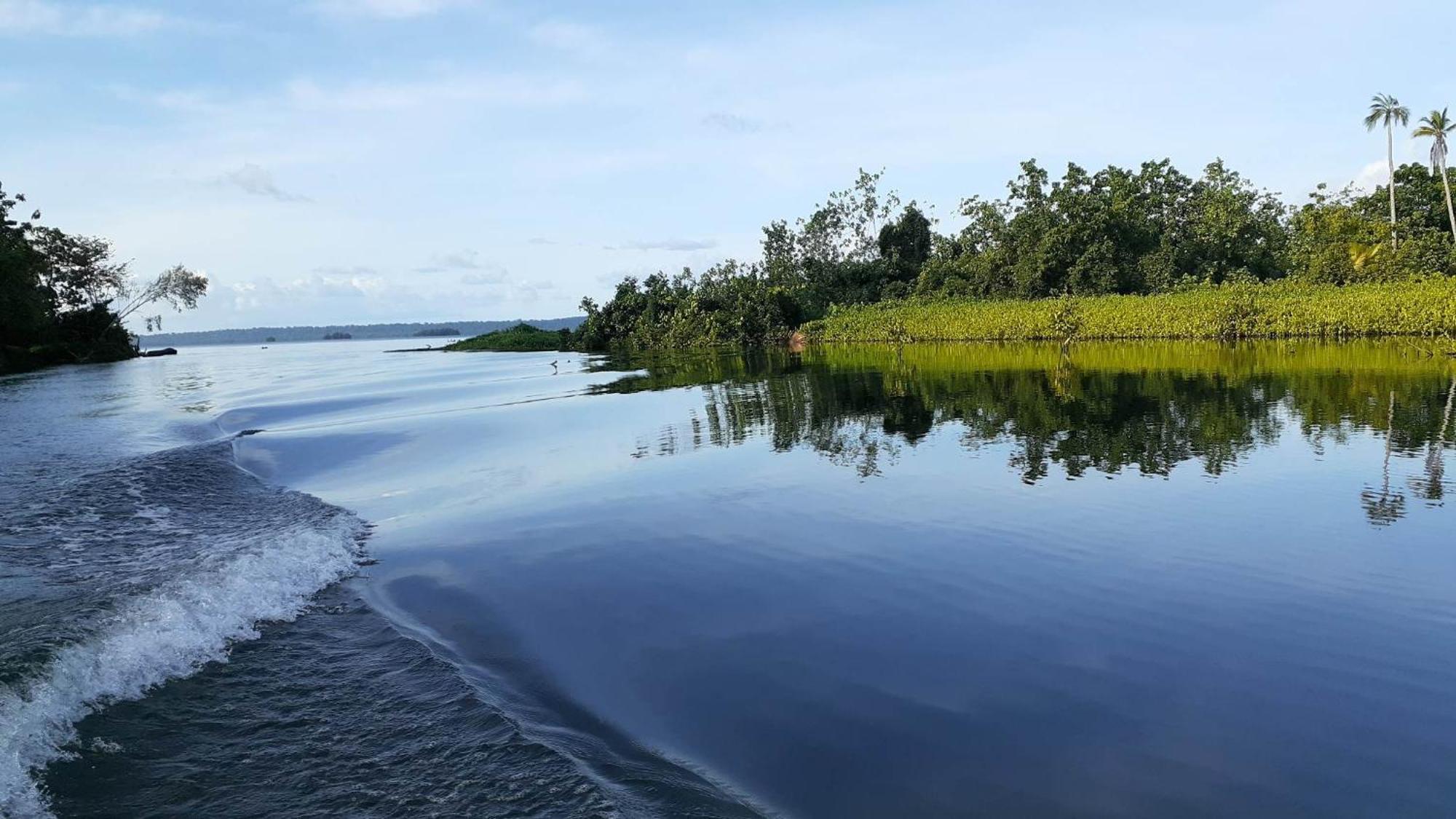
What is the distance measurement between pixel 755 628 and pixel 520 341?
73.3 metres

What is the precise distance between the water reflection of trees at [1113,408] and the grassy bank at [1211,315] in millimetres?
5111

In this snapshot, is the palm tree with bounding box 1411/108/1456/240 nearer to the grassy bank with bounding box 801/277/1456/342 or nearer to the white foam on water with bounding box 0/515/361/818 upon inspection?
the grassy bank with bounding box 801/277/1456/342

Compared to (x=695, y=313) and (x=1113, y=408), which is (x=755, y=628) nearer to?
(x=1113, y=408)

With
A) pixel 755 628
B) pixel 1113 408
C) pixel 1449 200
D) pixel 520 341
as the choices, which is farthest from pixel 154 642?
pixel 520 341

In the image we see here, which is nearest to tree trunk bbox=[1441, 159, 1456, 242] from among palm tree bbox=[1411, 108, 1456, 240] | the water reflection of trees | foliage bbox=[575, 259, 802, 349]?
palm tree bbox=[1411, 108, 1456, 240]

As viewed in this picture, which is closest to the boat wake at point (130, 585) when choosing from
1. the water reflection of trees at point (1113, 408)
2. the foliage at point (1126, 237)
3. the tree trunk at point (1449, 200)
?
the water reflection of trees at point (1113, 408)

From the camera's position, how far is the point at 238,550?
29.5 ft

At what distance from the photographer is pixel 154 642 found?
20.6 feet

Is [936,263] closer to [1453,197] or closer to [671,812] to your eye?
[1453,197]

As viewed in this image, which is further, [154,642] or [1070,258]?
[1070,258]

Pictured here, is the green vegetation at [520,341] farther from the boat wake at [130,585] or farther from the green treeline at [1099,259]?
the boat wake at [130,585]

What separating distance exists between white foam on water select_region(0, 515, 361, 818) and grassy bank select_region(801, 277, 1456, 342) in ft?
124

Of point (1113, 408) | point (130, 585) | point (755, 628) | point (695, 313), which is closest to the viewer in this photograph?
point (755, 628)

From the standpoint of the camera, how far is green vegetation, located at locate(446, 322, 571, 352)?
2992 inches
